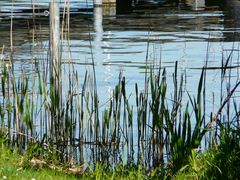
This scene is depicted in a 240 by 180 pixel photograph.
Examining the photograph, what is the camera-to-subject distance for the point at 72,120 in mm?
11227

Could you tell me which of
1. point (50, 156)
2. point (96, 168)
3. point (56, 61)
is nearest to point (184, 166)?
point (96, 168)

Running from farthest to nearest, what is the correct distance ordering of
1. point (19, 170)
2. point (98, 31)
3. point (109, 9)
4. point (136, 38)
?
point (109, 9)
point (98, 31)
point (136, 38)
point (19, 170)

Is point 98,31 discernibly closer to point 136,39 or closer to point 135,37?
point 135,37

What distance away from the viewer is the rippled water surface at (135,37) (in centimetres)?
1936

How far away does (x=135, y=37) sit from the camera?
25562 mm

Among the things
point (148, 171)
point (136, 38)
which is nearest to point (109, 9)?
point (136, 38)

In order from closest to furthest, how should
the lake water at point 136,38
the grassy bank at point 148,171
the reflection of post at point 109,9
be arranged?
the grassy bank at point 148,171 → the lake water at point 136,38 → the reflection of post at point 109,9

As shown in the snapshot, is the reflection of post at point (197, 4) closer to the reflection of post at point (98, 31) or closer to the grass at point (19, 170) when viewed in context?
the reflection of post at point (98, 31)

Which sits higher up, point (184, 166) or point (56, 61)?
point (56, 61)

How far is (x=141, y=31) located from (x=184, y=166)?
1756 cm

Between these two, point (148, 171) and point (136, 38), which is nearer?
point (148, 171)

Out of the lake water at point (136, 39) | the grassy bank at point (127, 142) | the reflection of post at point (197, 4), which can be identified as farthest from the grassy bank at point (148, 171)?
the reflection of post at point (197, 4)

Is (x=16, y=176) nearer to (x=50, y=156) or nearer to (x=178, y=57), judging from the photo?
(x=50, y=156)

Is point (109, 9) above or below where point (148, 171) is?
below
